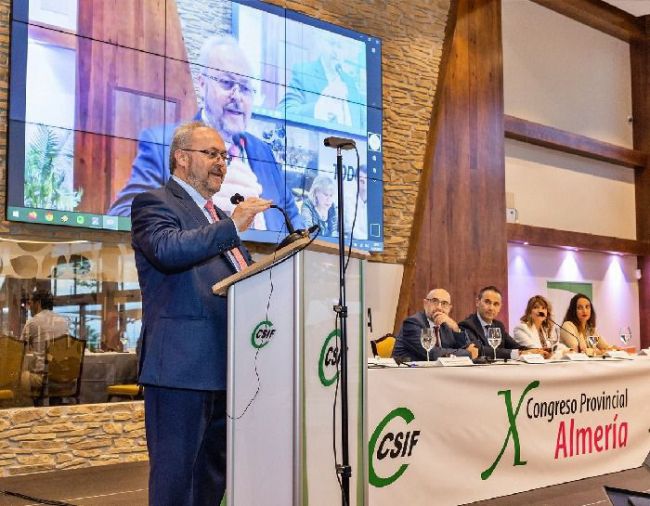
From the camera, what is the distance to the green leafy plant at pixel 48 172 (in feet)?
18.5

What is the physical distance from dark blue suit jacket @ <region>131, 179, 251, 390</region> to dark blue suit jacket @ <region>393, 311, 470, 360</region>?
2.51 metres

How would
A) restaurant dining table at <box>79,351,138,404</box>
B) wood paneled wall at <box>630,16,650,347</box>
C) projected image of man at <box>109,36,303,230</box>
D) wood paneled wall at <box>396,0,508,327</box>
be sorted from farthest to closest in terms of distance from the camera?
1. wood paneled wall at <box>630,16,650,347</box>
2. wood paneled wall at <box>396,0,508,327</box>
3. projected image of man at <box>109,36,303,230</box>
4. restaurant dining table at <box>79,351,138,404</box>

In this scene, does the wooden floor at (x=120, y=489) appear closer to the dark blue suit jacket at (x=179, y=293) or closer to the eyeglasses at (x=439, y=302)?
the eyeglasses at (x=439, y=302)

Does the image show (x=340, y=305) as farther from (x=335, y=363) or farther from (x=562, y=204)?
(x=562, y=204)

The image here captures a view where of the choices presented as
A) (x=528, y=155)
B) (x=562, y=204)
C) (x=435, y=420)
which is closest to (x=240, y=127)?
(x=435, y=420)

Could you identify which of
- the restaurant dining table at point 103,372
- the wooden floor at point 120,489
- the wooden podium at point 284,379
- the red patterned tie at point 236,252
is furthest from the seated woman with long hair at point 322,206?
the wooden podium at point 284,379

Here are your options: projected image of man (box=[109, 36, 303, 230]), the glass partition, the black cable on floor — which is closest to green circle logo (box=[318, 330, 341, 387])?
the black cable on floor

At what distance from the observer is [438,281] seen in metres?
8.55

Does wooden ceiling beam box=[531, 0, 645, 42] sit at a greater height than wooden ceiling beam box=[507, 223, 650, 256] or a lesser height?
greater

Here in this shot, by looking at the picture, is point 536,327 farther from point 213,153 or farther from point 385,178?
point 213,153

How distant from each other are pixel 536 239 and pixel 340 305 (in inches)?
333

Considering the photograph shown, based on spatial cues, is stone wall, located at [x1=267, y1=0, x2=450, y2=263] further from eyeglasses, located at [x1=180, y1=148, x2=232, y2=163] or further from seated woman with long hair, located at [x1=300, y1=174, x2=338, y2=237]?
eyeglasses, located at [x1=180, y1=148, x2=232, y2=163]

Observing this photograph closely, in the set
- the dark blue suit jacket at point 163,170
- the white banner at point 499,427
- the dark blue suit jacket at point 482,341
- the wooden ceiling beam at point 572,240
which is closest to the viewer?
the white banner at point 499,427

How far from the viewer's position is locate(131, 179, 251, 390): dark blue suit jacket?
2154mm
